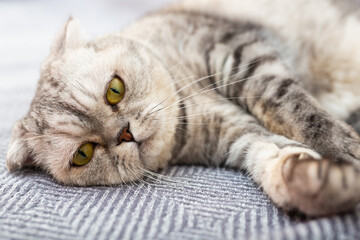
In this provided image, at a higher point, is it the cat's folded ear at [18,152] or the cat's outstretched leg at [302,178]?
the cat's outstretched leg at [302,178]

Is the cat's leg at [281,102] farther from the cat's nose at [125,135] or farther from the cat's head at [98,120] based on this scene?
the cat's nose at [125,135]

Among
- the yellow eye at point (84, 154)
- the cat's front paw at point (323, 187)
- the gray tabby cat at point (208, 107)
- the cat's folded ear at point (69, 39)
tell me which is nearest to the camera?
the cat's front paw at point (323, 187)

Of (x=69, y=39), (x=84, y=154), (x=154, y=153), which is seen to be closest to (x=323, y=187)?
(x=154, y=153)

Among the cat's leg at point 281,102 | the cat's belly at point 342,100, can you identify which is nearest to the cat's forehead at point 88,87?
the cat's leg at point 281,102

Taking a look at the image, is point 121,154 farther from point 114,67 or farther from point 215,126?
point 215,126

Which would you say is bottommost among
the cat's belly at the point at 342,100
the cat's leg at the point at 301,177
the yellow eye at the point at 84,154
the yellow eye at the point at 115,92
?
the yellow eye at the point at 84,154

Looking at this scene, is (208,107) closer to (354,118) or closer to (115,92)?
(115,92)

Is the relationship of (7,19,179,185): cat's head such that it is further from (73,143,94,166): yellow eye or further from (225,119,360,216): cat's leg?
(225,119,360,216): cat's leg
